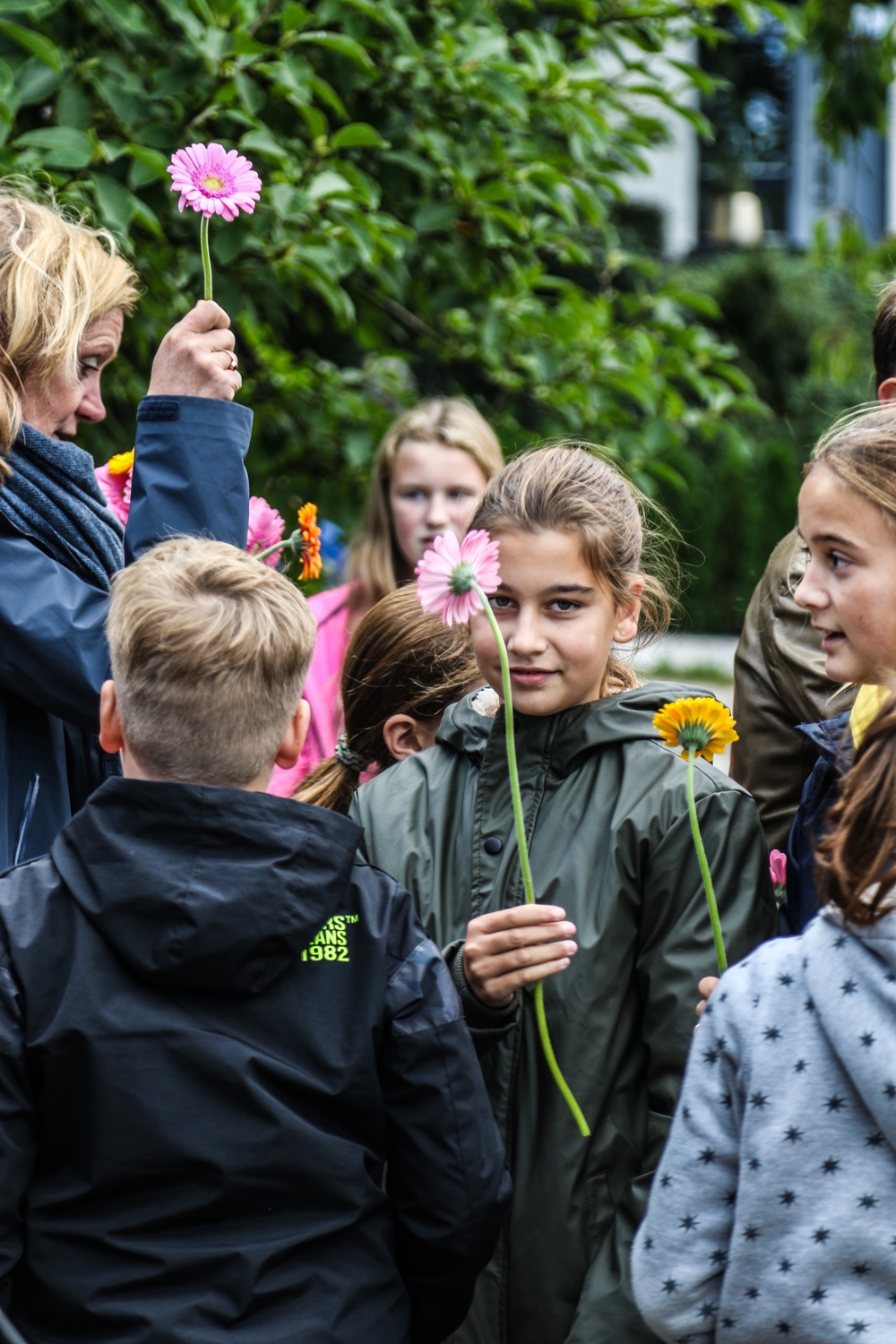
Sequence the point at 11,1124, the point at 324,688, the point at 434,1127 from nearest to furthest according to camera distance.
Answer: the point at 11,1124 → the point at 434,1127 → the point at 324,688

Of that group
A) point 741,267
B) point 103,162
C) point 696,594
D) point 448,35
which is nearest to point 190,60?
point 103,162

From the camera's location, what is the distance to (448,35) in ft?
11.4

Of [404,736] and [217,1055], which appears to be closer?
[217,1055]

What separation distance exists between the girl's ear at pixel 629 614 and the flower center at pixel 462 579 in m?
0.49

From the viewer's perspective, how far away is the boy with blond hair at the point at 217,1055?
4.75 feet

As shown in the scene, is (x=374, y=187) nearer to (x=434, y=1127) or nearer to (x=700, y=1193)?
(x=434, y=1127)

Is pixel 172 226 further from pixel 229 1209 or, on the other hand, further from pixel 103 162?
pixel 229 1209

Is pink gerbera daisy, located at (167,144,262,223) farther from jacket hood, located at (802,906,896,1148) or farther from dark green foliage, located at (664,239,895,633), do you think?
dark green foliage, located at (664,239,895,633)

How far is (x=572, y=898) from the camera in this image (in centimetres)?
183

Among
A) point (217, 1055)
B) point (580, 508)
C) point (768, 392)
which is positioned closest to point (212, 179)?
point (580, 508)

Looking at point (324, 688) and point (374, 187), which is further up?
point (374, 187)

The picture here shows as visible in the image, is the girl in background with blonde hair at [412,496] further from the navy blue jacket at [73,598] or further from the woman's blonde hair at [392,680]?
the navy blue jacket at [73,598]

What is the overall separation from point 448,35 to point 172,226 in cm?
80

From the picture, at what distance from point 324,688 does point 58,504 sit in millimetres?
1241
